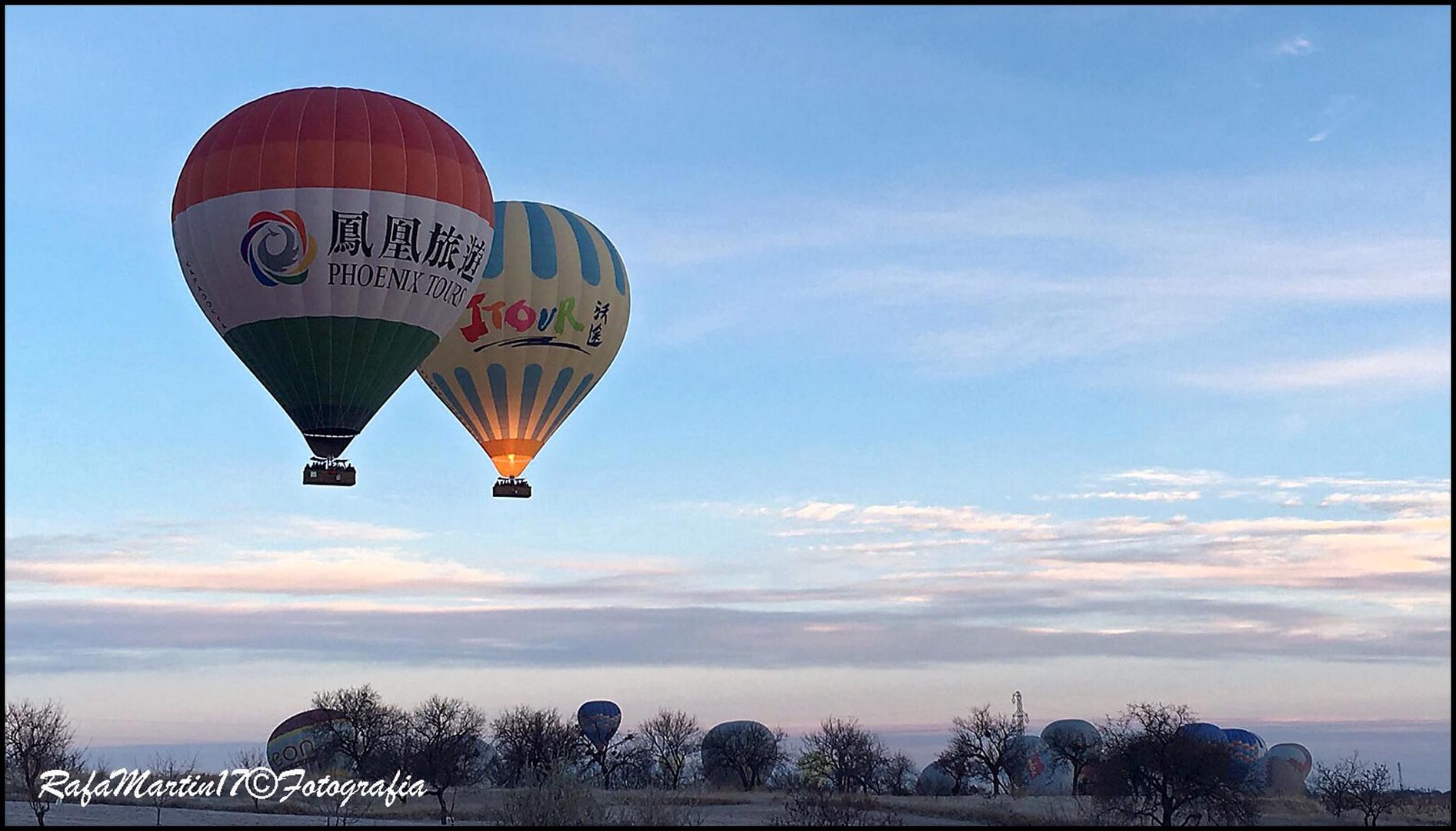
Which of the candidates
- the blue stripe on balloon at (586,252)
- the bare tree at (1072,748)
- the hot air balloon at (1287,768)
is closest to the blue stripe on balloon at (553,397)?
the blue stripe on balloon at (586,252)

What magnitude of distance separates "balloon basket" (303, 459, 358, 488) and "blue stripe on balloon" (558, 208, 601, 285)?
11807 mm

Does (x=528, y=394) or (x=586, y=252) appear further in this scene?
(x=586, y=252)

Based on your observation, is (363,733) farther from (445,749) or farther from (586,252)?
(586,252)

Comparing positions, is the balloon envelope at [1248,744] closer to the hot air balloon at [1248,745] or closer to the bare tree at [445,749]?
the hot air balloon at [1248,745]

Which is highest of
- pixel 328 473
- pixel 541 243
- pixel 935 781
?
pixel 541 243

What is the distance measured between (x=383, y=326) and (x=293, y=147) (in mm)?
4901

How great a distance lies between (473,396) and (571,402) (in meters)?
3.16

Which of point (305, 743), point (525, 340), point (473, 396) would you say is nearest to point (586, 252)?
point (525, 340)

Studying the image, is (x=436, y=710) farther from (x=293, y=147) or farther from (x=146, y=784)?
(x=293, y=147)

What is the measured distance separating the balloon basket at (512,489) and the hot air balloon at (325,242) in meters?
8.13

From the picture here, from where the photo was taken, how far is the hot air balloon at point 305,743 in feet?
232

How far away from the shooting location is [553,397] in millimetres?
45812

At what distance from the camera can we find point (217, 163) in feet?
119

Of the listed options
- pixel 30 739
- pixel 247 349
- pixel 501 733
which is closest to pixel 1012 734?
pixel 501 733
